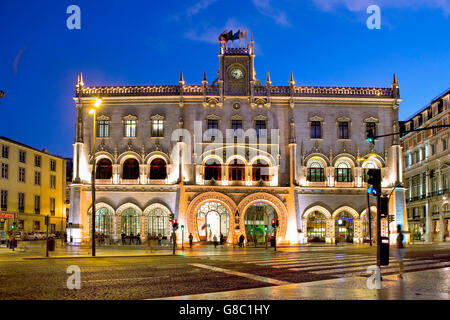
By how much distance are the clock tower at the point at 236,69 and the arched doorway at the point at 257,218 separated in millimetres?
11468

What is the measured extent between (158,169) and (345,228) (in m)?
18.9

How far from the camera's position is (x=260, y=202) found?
46719mm

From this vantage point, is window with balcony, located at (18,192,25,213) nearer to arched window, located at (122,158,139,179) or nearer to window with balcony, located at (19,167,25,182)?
window with balcony, located at (19,167,25,182)

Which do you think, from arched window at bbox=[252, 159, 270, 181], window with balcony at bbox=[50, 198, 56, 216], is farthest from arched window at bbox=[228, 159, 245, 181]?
window with balcony at bbox=[50, 198, 56, 216]

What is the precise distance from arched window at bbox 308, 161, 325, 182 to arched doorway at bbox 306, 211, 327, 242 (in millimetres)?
3226

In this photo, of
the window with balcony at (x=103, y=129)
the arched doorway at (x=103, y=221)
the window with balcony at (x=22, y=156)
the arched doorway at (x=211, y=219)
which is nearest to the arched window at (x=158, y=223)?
the arched doorway at (x=211, y=219)

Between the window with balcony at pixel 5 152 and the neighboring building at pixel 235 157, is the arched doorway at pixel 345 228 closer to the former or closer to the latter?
the neighboring building at pixel 235 157

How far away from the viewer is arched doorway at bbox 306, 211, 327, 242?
47.0 m

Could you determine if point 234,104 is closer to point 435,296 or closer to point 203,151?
point 203,151

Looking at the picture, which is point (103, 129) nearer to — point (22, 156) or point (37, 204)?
point (22, 156)

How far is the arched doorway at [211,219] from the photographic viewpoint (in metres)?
47.0

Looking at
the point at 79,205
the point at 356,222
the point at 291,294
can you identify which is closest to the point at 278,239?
the point at 356,222

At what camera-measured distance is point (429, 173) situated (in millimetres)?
65750
